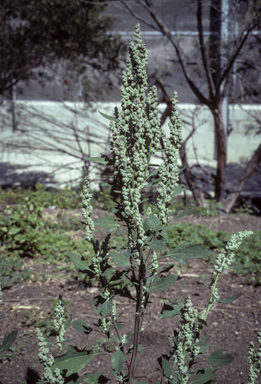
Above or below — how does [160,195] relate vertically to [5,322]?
above

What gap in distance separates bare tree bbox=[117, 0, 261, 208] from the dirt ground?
236cm

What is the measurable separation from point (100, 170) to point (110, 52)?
199 centimetres

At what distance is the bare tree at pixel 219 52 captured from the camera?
5516 mm

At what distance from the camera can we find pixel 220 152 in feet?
20.1

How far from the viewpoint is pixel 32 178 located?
7.90 metres

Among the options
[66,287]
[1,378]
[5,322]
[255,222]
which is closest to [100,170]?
[255,222]

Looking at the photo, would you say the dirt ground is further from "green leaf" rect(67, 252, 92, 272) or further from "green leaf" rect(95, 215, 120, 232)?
"green leaf" rect(95, 215, 120, 232)

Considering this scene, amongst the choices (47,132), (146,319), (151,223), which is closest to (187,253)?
(151,223)

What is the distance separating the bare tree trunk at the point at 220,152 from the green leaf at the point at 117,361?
15.4 feet

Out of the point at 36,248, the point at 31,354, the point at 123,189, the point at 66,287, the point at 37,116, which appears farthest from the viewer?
the point at 37,116

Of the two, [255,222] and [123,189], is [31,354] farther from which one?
[255,222]

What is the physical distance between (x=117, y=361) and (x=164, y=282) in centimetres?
39

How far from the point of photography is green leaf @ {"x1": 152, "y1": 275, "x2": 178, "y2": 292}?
5.39ft

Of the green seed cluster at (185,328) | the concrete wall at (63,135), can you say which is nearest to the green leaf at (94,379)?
the green seed cluster at (185,328)
